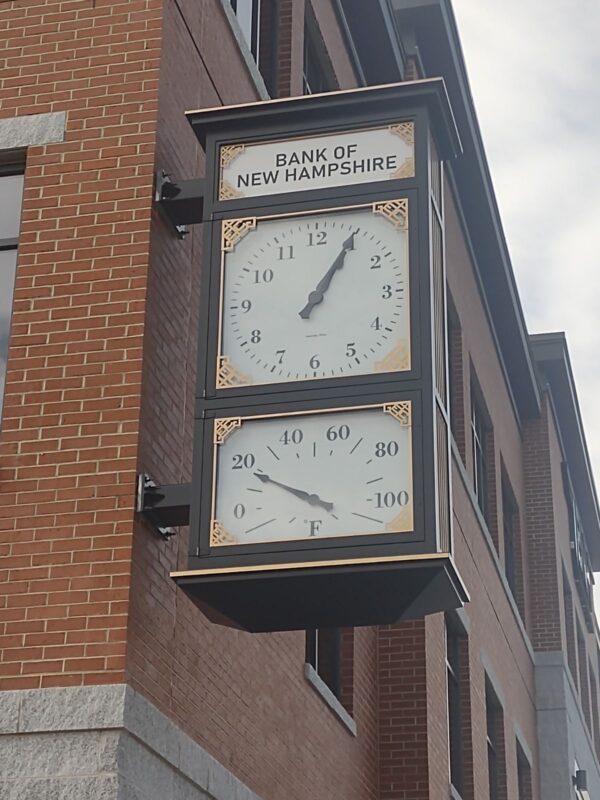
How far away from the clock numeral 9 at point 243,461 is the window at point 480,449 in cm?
1516

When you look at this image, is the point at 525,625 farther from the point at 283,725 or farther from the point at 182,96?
the point at 182,96

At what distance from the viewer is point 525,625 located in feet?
95.5

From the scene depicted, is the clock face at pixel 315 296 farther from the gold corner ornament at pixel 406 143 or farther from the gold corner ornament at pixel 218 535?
the gold corner ornament at pixel 218 535

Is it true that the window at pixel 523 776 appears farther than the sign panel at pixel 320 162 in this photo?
Yes

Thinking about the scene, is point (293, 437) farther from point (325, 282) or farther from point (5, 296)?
point (5, 296)

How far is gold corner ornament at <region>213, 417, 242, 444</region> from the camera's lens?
32.9ft

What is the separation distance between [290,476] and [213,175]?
2447 mm

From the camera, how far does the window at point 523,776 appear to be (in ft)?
87.7

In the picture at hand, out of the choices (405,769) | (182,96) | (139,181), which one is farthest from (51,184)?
(405,769)

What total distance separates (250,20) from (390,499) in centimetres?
726

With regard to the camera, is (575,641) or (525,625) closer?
(525,625)

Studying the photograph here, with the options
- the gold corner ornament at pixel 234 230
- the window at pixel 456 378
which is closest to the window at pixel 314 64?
the window at pixel 456 378

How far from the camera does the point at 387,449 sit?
9.74 m

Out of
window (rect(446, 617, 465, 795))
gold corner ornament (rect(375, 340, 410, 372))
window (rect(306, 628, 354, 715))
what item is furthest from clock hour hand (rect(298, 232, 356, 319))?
window (rect(446, 617, 465, 795))
